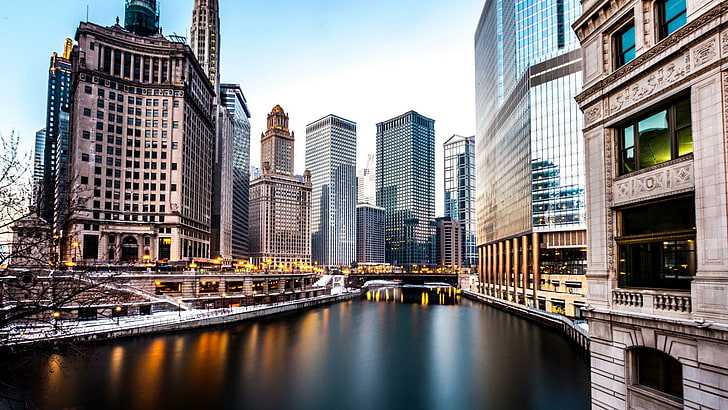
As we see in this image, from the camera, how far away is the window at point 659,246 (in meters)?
15.5

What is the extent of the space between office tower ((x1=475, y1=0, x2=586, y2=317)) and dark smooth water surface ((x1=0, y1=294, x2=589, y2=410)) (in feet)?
75.6

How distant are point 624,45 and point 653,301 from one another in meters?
10.8

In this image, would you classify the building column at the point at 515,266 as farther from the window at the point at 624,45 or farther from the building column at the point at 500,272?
the window at the point at 624,45

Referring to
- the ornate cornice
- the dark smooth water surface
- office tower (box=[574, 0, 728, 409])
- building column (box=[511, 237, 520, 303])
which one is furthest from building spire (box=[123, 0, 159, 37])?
the ornate cornice

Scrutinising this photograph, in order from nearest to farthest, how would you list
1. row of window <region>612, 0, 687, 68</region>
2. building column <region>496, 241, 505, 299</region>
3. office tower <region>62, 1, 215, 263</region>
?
row of window <region>612, 0, 687, 68</region> → office tower <region>62, 1, 215, 263</region> → building column <region>496, 241, 505, 299</region>

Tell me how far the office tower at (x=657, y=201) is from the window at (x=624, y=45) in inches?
1.7

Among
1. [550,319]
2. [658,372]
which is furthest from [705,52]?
[550,319]

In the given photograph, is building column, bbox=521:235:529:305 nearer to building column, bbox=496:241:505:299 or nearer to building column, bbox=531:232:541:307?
building column, bbox=531:232:541:307

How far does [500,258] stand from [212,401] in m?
113

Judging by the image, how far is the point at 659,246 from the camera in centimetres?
1655

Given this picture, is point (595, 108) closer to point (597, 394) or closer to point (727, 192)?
point (727, 192)

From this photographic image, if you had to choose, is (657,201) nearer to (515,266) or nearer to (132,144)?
(515,266)

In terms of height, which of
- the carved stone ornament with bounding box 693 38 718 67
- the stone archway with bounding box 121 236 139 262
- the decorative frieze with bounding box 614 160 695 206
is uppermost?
the carved stone ornament with bounding box 693 38 718 67

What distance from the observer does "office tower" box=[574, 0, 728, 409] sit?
14180 millimetres
